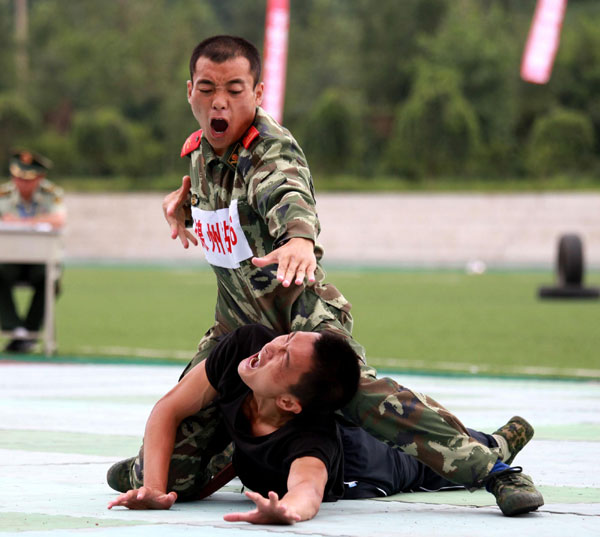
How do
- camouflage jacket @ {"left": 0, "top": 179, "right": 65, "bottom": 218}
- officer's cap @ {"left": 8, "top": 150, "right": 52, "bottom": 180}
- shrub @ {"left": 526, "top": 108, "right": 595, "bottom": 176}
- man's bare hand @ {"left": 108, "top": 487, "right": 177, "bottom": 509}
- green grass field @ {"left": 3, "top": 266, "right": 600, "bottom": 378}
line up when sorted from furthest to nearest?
shrub @ {"left": 526, "top": 108, "right": 595, "bottom": 176}, camouflage jacket @ {"left": 0, "top": 179, "right": 65, "bottom": 218}, officer's cap @ {"left": 8, "top": 150, "right": 52, "bottom": 180}, green grass field @ {"left": 3, "top": 266, "right": 600, "bottom": 378}, man's bare hand @ {"left": 108, "top": 487, "right": 177, "bottom": 509}

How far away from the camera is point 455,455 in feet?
14.7

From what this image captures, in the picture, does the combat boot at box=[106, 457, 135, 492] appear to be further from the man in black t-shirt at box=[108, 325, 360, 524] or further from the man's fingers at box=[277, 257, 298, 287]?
the man's fingers at box=[277, 257, 298, 287]

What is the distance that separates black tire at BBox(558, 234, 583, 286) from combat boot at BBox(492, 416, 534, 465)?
1850 centimetres

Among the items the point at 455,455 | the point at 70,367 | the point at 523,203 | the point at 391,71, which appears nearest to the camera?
the point at 455,455

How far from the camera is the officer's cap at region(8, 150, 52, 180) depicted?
1300 cm

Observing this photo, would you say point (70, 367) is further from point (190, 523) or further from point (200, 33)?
point (200, 33)

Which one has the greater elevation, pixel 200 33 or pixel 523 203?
pixel 200 33

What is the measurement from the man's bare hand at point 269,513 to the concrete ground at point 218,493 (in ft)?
0.11

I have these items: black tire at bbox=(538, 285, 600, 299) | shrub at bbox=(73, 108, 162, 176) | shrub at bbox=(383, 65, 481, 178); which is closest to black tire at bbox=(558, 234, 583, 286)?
black tire at bbox=(538, 285, 600, 299)

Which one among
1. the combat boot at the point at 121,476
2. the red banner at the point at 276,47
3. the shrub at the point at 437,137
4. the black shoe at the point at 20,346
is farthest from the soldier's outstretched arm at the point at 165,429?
the shrub at the point at 437,137

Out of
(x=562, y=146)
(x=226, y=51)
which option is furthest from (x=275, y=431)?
(x=562, y=146)

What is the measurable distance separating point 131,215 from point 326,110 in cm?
908

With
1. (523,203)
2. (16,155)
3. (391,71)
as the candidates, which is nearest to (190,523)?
(16,155)

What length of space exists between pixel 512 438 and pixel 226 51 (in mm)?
2010
